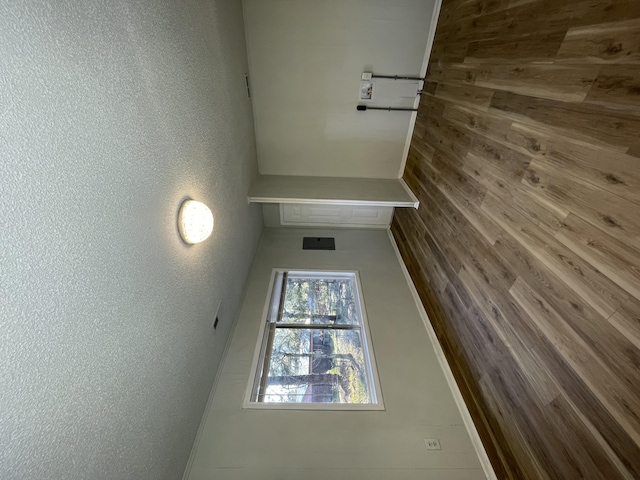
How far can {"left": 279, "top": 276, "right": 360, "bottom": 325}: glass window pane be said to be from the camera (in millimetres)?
2232

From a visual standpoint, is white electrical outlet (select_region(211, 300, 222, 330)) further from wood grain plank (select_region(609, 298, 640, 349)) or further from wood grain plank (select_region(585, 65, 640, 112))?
wood grain plank (select_region(585, 65, 640, 112))

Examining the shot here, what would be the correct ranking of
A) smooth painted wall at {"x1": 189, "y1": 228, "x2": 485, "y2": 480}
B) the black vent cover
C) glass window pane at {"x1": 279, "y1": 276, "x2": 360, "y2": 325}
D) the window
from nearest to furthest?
smooth painted wall at {"x1": 189, "y1": 228, "x2": 485, "y2": 480}
the window
glass window pane at {"x1": 279, "y1": 276, "x2": 360, "y2": 325}
the black vent cover

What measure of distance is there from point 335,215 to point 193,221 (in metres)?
2.14

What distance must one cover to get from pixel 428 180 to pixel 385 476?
7.01 ft

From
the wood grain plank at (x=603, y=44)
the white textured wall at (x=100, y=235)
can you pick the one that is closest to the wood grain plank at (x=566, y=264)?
the wood grain plank at (x=603, y=44)

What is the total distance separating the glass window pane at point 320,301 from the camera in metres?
2.23

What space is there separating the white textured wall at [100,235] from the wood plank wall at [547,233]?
1.66 m

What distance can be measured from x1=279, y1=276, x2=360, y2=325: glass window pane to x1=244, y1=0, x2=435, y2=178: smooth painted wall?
125 cm

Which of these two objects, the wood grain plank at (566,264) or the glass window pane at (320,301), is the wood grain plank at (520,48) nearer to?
the wood grain plank at (566,264)

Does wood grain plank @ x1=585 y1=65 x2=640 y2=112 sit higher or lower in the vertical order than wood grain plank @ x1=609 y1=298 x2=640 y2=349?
higher

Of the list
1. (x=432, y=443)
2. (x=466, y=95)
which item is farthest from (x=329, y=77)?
(x=432, y=443)

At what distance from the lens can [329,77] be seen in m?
2.36

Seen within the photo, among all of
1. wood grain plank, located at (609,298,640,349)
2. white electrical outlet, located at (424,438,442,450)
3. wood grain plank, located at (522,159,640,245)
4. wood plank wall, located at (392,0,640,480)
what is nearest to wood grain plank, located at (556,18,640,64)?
wood plank wall, located at (392,0,640,480)

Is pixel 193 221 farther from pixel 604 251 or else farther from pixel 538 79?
Answer: pixel 538 79
